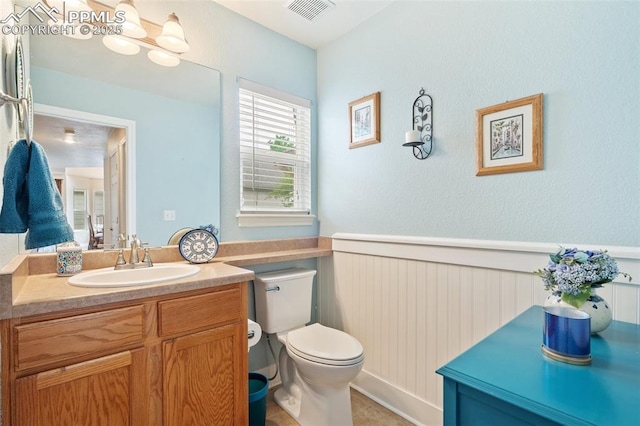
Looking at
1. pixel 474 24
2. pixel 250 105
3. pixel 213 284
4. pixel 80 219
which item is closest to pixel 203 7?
pixel 250 105

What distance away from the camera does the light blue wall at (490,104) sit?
3.84ft

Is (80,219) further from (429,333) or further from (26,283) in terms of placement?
(429,333)

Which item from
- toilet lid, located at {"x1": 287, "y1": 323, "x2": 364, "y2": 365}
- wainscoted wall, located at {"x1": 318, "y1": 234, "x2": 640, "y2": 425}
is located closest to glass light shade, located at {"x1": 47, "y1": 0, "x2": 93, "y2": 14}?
wainscoted wall, located at {"x1": 318, "y1": 234, "x2": 640, "y2": 425}

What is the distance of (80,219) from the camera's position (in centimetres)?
153

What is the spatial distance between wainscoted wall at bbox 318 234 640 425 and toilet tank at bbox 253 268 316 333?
316 millimetres

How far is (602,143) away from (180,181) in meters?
Answer: 2.07

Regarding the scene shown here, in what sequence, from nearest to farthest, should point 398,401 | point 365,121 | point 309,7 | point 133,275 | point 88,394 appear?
1. point 88,394
2. point 133,275
3. point 398,401
4. point 309,7
5. point 365,121

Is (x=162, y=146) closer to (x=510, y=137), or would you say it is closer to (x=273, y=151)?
(x=273, y=151)

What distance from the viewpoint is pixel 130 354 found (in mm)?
1166

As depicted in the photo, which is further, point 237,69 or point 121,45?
point 237,69

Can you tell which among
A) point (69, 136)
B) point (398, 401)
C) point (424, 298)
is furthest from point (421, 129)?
point (69, 136)

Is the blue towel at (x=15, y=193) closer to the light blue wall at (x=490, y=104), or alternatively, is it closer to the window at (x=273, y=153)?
the window at (x=273, y=153)

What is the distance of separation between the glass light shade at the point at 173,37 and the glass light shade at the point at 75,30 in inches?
12.4

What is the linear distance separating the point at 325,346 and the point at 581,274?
1.33 m
